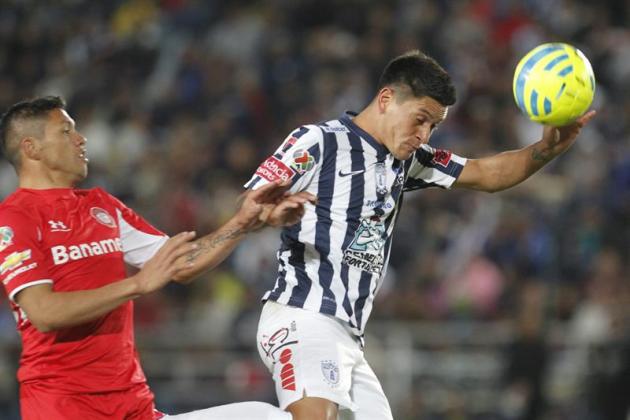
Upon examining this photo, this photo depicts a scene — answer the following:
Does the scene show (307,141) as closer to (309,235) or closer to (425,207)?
(309,235)

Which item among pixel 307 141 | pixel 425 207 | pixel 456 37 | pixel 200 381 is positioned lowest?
pixel 200 381

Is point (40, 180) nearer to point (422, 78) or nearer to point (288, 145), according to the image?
point (288, 145)

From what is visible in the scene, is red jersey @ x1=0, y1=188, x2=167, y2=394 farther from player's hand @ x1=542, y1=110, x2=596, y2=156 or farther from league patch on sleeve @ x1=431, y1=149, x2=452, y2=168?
player's hand @ x1=542, y1=110, x2=596, y2=156

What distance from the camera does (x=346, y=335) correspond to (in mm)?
5402

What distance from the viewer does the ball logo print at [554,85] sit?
5238mm

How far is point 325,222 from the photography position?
5371 millimetres

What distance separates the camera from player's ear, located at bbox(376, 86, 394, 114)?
552 cm

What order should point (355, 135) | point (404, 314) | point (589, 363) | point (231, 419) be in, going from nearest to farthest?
point (231, 419)
point (355, 135)
point (589, 363)
point (404, 314)

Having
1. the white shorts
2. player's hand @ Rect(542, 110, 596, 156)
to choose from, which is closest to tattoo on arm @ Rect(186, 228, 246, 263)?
the white shorts

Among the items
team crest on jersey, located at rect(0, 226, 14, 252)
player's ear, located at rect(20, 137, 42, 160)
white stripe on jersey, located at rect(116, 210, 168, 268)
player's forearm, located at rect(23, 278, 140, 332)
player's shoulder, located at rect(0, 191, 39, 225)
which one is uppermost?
player's ear, located at rect(20, 137, 42, 160)

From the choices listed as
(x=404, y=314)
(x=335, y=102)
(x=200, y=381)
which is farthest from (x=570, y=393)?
(x=335, y=102)

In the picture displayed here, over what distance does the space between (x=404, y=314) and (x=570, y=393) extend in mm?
1630

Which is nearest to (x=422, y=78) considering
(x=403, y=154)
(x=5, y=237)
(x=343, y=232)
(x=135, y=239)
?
(x=403, y=154)

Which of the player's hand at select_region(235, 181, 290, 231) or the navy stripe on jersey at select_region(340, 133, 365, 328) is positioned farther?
the navy stripe on jersey at select_region(340, 133, 365, 328)
